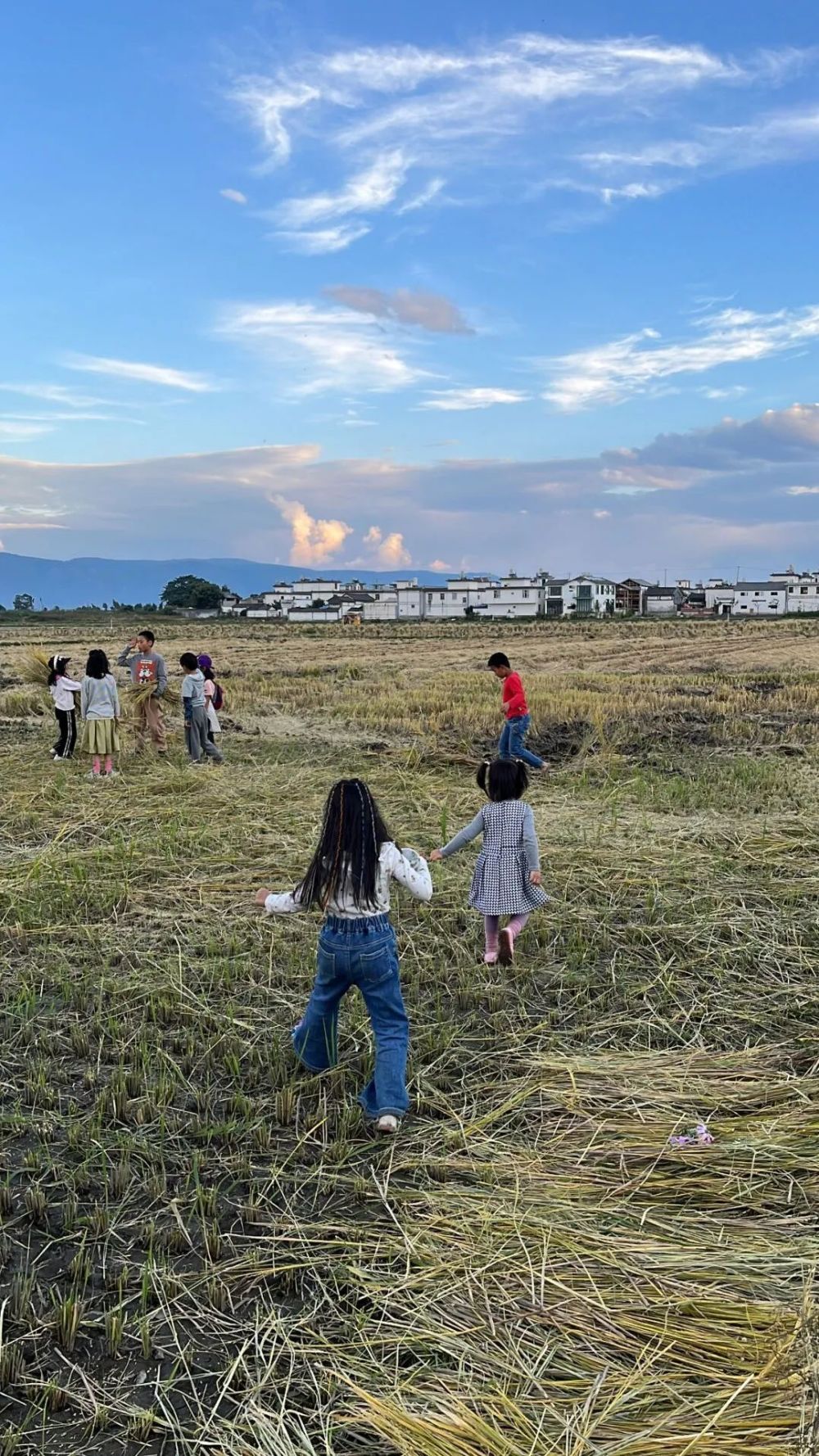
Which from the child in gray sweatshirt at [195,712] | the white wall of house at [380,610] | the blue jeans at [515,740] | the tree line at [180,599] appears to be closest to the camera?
the blue jeans at [515,740]

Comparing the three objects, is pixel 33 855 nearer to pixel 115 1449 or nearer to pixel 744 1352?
pixel 115 1449

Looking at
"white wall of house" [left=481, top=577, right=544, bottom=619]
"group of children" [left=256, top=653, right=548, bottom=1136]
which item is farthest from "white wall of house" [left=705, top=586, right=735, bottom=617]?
"group of children" [left=256, top=653, right=548, bottom=1136]

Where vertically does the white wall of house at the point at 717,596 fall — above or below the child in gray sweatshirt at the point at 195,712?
above

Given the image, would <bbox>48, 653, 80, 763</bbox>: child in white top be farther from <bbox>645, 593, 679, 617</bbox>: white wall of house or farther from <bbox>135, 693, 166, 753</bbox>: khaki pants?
<bbox>645, 593, 679, 617</bbox>: white wall of house

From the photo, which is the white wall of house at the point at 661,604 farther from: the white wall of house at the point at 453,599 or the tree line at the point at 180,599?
the tree line at the point at 180,599

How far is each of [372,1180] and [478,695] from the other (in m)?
14.9

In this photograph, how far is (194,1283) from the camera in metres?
2.78

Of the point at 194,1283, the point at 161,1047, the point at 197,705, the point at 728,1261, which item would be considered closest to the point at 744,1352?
the point at 728,1261

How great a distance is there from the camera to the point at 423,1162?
3.33 m

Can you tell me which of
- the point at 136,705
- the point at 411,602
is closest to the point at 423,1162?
the point at 136,705

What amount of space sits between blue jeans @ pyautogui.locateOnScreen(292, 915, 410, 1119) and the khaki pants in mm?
7997

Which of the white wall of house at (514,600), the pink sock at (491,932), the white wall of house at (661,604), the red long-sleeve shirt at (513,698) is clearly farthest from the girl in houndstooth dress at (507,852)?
the white wall of house at (661,604)

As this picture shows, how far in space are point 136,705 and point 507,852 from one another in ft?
24.6

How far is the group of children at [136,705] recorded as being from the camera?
9922mm
